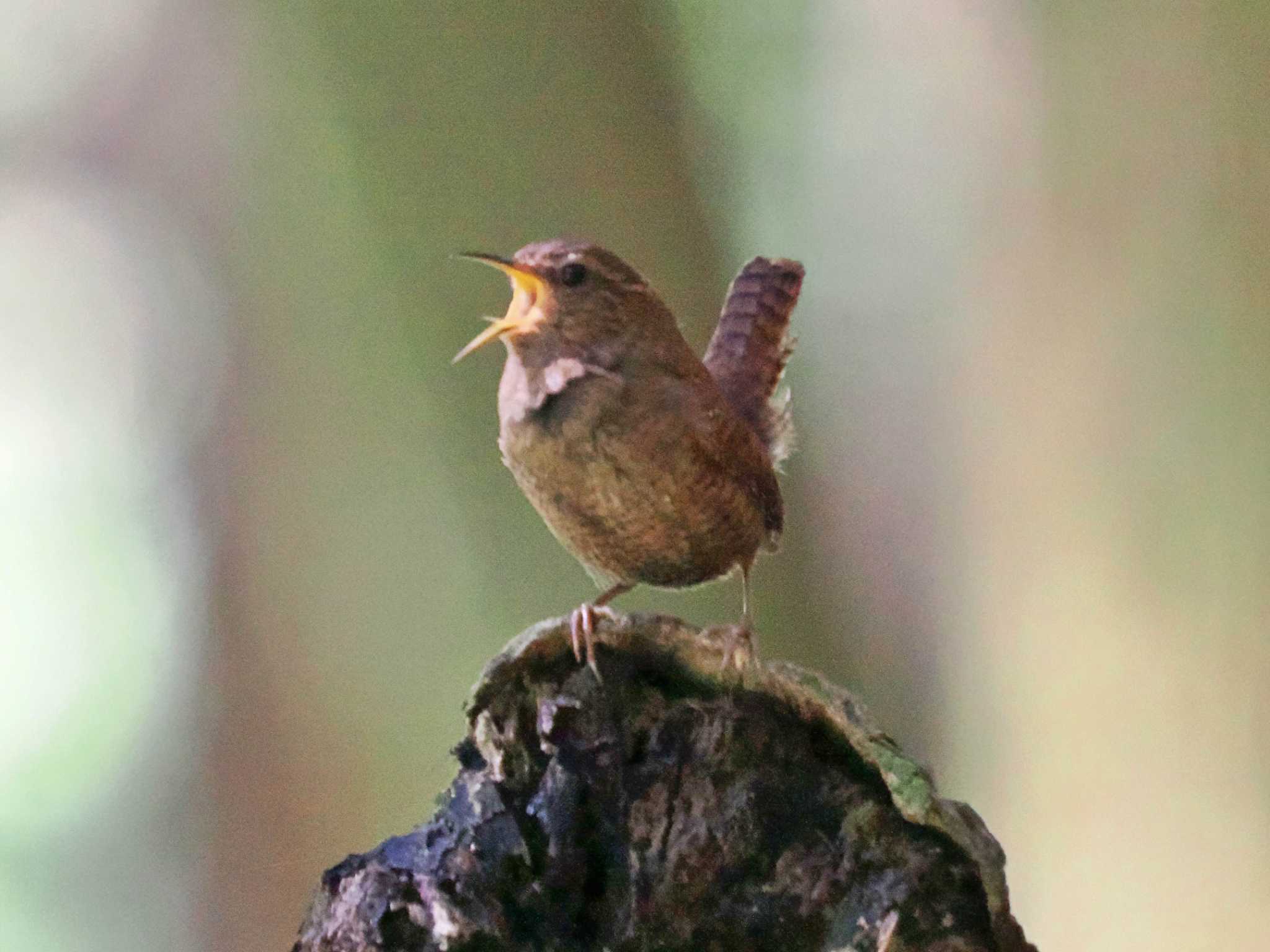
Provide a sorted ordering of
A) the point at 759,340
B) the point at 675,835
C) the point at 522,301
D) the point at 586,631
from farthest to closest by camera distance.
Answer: the point at 759,340, the point at 522,301, the point at 586,631, the point at 675,835

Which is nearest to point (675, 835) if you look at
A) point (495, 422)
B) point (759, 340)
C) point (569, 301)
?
point (569, 301)

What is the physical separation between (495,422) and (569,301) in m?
0.78

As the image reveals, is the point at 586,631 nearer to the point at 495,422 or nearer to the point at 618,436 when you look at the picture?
the point at 618,436

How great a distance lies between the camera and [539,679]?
1.15 meters

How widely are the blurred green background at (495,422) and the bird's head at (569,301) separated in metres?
0.72

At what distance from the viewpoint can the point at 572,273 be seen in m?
1.22

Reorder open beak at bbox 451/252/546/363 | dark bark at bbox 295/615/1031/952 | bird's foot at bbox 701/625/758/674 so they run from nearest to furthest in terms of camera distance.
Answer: dark bark at bbox 295/615/1031/952
bird's foot at bbox 701/625/758/674
open beak at bbox 451/252/546/363

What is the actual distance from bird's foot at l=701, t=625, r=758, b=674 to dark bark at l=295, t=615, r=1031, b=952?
0.01 meters

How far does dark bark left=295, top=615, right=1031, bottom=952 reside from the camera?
948 millimetres

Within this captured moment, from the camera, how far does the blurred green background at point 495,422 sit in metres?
1.43

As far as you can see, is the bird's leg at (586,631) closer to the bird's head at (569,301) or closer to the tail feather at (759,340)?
the bird's head at (569,301)

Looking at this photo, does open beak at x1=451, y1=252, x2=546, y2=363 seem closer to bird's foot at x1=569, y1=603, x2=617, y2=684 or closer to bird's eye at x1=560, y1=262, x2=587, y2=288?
bird's eye at x1=560, y1=262, x2=587, y2=288

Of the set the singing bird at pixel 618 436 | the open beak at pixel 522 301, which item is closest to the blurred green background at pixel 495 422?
the singing bird at pixel 618 436

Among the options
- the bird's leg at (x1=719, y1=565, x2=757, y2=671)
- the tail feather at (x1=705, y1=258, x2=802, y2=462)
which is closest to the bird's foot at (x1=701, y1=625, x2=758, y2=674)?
the bird's leg at (x1=719, y1=565, x2=757, y2=671)
